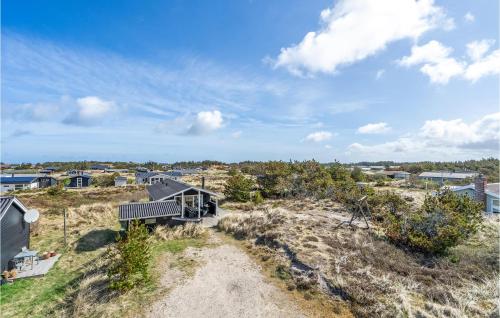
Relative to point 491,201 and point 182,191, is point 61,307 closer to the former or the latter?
point 182,191

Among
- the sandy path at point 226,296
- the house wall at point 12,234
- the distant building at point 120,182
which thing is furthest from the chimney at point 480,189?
the distant building at point 120,182

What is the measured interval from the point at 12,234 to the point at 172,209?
10208mm

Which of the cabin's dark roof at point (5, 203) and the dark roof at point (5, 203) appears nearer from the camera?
the dark roof at point (5, 203)

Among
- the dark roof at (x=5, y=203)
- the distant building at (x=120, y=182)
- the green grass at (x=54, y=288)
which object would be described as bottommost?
the green grass at (x=54, y=288)

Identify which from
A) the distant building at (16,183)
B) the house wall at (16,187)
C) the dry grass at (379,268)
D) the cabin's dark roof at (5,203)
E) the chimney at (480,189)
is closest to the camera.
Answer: the dry grass at (379,268)

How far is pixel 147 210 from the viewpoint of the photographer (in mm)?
21953

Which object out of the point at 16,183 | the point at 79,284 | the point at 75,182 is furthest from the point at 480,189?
the point at 16,183

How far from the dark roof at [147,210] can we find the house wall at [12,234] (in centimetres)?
595

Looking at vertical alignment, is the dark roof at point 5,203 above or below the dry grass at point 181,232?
above

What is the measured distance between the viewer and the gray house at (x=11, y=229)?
1585 cm

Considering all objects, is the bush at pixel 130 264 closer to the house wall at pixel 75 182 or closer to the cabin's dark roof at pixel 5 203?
the cabin's dark roof at pixel 5 203

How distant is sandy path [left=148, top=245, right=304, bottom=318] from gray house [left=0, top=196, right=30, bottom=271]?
11325 mm

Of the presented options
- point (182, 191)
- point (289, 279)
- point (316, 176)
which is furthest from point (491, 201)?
point (182, 191)

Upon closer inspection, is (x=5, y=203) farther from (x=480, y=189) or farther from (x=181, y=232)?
(x=480, y=189)
